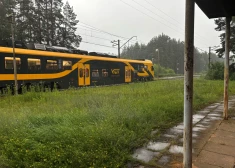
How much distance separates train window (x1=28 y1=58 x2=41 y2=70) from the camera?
53.8ft

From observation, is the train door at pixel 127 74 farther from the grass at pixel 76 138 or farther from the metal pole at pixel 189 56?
the metal pole at pixel 189 56

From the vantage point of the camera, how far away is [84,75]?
843 inches

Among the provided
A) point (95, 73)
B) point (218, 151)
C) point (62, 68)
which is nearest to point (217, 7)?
point (218, 151)

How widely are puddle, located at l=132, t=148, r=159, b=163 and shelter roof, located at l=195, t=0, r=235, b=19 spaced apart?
3169 millimetres

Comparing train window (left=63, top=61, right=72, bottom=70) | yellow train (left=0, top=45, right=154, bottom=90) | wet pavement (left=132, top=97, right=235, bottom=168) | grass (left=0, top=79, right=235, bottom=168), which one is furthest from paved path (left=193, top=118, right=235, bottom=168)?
train window (left=63, top=61, right=72, bottom=70)

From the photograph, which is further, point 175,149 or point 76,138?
point 175,149

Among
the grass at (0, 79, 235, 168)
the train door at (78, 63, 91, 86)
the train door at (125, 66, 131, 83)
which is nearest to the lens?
the grass at (0, 79, 235, 168)

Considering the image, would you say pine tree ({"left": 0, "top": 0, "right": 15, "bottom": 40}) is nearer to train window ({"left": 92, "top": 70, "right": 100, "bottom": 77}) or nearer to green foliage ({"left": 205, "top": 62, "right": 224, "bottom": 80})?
train window ({"left": 92, "top": 70, "right": 100, "bottom": 77})

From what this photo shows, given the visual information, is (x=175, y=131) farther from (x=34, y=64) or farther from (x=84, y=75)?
(x=84, y=75)

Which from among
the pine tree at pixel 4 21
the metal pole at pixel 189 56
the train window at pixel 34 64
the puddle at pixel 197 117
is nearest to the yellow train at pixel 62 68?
the train window at pixel 34 64

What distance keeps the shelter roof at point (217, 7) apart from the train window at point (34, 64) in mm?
13547

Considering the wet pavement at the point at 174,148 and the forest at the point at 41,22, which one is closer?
Result: the wet pavement at the point at 174,148

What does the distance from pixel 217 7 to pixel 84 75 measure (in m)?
17.0

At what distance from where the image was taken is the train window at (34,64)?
1641cm
